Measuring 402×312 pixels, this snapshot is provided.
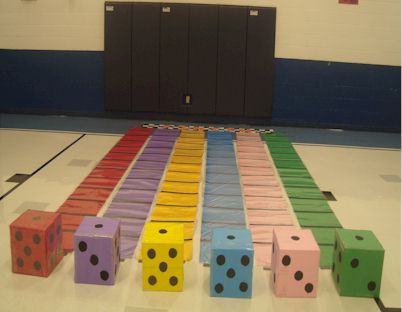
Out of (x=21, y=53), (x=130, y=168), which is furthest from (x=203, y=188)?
(x=21, y=53)

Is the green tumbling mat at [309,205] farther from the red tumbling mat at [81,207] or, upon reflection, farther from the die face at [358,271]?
the red tumbling mat at [81,207]

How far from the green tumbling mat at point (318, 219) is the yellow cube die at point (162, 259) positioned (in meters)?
1.44

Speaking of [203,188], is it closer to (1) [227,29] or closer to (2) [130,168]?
(2) [130,168]

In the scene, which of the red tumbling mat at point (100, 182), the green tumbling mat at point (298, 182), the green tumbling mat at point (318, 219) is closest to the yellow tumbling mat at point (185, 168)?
the red tumbling mat at point (100, 182)

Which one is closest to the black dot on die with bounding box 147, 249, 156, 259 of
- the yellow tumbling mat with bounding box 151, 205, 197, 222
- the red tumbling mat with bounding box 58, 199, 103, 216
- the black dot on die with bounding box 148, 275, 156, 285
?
the black dot on die with bounding box 148, 275, 156, 285

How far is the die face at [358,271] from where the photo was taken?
2.90m

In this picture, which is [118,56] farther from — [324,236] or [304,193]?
[324,236]

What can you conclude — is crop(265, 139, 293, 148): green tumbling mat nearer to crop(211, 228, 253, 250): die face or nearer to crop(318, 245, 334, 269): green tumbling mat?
crop(318, 245, 334, 269): green tumbling mat

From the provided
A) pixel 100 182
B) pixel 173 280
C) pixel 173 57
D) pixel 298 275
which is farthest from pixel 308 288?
pixel 173 57

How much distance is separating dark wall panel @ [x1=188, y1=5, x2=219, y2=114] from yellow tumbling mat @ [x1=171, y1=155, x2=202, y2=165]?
2111 mm

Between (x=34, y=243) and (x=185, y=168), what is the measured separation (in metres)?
2.49

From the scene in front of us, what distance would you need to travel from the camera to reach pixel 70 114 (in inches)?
320

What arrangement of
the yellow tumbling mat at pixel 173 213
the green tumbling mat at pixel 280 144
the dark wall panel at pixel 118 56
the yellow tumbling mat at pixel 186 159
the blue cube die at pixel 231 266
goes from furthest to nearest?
the dark wall panel at pixel 118 56 → the green tumbling mat at pixel 280 144 → the yellow tumbling mat at pixel 186 159 → the yellow tumbling mat at pixel 173 213 → the blue cube die at pixel 231 266

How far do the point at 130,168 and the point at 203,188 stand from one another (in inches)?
37.0
